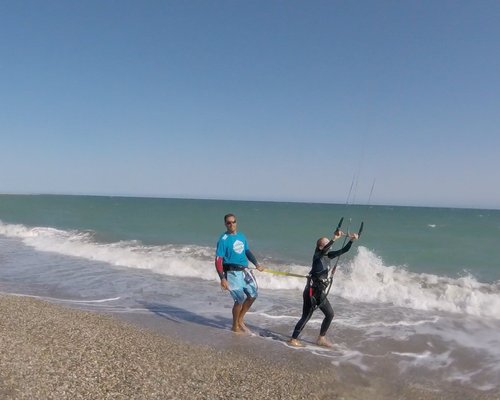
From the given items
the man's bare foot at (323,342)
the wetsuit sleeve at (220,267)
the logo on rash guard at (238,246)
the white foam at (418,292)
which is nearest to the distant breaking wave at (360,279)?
the white foam at (418,292)

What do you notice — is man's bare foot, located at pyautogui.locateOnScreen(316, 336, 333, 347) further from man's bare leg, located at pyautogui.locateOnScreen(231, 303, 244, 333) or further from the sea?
man's bare leg, located at pyautogui.locateOnScreen(231, 303, 244, 333)

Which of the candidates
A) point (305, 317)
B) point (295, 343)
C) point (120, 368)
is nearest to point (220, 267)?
point (305, 317)

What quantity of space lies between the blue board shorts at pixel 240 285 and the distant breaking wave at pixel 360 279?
191 inches

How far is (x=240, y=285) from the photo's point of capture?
8.43m

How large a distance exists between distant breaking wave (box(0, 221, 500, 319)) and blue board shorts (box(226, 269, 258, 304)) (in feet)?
15.9

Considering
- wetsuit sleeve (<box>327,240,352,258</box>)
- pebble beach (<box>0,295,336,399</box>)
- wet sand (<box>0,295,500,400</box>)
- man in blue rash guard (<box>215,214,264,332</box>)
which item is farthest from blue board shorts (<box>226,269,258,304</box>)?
wetsuit sleeve (<box>327,240,352,258</box>)

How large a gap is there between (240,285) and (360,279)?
6830 millimetres

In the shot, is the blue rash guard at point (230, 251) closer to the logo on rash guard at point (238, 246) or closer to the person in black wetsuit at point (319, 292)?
the logo on rash guard at point (238, 246)

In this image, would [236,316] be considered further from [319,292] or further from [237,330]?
[319,292]

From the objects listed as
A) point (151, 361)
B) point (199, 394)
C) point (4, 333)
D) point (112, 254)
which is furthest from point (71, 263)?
point (199, 394)

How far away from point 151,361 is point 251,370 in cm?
140

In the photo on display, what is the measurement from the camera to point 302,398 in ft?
18.2

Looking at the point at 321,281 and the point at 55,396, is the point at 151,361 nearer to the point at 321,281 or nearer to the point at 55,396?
the point at 55,396

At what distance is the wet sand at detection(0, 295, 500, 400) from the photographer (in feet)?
17.4
